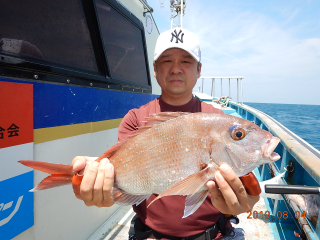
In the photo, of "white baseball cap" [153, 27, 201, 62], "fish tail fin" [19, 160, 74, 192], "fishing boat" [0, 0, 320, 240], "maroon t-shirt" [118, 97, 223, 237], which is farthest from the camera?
"white baseball cap" [153, 27, 201, 62]

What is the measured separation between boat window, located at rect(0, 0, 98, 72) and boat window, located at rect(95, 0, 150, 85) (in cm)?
38

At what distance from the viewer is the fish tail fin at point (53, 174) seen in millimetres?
1273

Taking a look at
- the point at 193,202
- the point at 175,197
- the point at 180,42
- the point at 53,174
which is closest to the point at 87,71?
the point at 180,42

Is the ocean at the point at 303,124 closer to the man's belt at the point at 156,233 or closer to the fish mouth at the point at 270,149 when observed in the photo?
the man's belt at the point at 156,233

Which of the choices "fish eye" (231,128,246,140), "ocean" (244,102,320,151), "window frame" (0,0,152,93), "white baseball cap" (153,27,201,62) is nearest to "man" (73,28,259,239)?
"white baseball cap" (153,27,201,62)

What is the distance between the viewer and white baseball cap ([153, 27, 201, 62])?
77.0 inches

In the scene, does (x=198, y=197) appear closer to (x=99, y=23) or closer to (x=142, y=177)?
(x=142, y=177)

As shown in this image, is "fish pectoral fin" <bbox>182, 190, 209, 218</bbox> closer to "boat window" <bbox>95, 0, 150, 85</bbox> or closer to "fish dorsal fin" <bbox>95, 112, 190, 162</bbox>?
"fish dorsal fin" <bbox>95, 112, 190, 162</bbox>

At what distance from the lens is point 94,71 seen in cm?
241

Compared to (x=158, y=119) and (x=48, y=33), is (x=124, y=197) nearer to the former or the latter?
(x=158, y=119)

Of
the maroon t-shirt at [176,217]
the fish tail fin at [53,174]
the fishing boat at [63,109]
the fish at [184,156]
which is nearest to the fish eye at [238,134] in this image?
the fish at [184,156]

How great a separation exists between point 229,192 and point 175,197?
1.94 feet

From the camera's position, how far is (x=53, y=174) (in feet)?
4.45

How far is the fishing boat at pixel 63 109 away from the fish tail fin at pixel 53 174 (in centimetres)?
26
